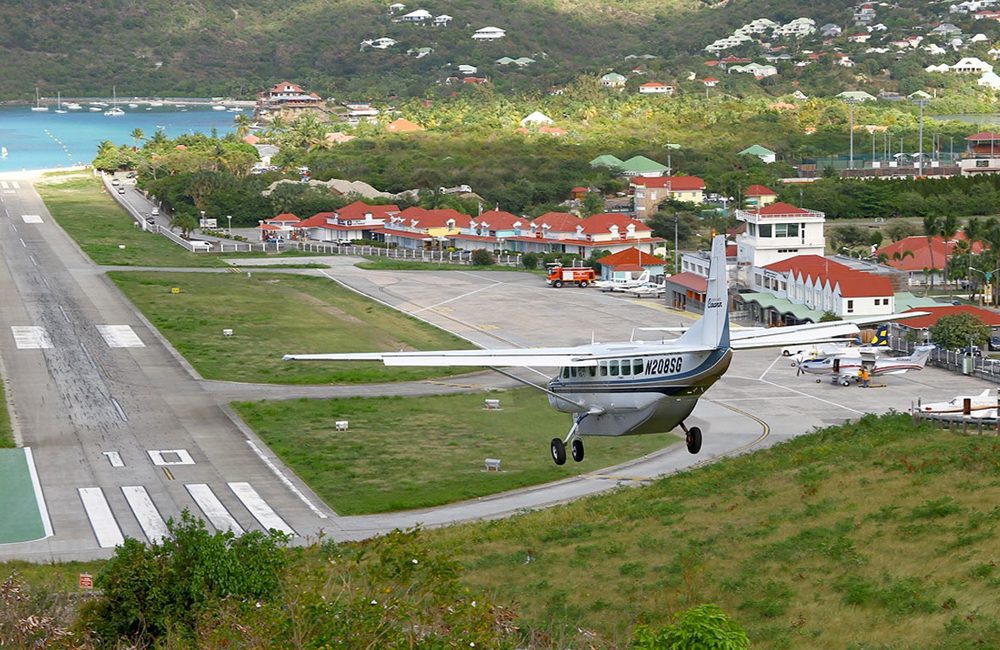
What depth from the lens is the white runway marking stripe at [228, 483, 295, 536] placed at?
220ft

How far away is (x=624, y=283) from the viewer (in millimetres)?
139750

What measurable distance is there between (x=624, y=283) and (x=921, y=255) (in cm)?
2531

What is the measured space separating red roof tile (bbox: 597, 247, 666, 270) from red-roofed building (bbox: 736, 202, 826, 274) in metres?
14.6

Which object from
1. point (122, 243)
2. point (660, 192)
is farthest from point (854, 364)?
point (122, 243)

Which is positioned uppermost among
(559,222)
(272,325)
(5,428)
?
(559,222)

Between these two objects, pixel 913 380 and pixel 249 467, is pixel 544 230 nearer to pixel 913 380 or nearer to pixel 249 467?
pixel 913 380

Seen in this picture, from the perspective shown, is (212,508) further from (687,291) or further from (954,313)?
(687,291)

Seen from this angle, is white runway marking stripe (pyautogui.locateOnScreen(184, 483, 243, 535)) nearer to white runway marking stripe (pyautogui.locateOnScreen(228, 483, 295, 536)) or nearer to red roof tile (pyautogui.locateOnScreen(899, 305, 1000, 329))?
white runway marking stripe (pyautogui.locateOnScreen(228, 483, 295, 536))

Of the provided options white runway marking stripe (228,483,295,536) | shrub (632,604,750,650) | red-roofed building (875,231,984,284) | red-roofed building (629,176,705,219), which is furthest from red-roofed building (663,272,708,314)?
shrub (632,604,750,650)

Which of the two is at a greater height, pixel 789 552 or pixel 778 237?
pixel 778 237

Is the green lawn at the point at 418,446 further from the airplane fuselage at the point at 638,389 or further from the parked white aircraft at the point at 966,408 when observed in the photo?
the airplane fuselage at the point at 638,389

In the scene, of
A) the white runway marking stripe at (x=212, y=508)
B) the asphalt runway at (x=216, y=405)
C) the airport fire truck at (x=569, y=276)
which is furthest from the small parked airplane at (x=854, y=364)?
the airport fire truck at (x=569, y=276)

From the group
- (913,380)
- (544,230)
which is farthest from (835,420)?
(544,230)

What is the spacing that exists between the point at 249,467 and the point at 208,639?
41.4 metres
